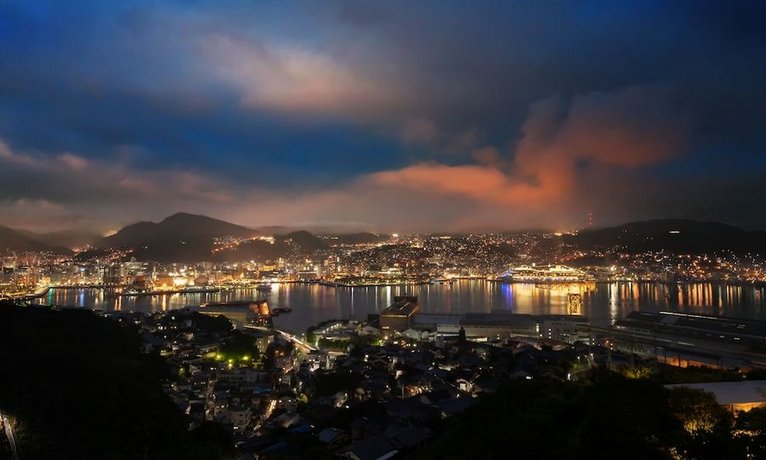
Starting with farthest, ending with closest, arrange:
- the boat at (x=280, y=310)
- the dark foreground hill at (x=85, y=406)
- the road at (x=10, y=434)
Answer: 1. the boat at (x=280, y=310)
2. the dark foreground hill at (x=85, y=406)
3. the road at (x=10, y=434)

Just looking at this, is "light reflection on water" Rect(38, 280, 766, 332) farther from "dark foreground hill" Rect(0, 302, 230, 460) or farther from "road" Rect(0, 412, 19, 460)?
"road" Rect(0, 412, 19, 460)

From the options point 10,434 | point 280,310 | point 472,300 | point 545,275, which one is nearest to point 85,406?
point 10,434

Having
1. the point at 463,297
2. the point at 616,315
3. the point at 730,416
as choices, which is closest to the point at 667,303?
the point at 616,315

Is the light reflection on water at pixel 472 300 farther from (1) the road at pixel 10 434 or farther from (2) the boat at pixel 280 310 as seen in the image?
(1) the road at pixel 10 434

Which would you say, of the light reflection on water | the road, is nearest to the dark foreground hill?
the road

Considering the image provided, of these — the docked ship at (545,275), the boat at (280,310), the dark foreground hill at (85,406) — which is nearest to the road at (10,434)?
the dark foreground hill at (85,406)

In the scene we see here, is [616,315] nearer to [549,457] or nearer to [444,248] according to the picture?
[549,457]
